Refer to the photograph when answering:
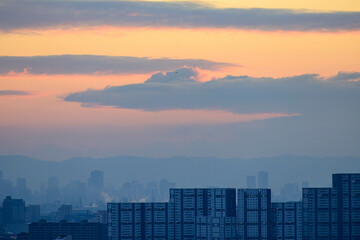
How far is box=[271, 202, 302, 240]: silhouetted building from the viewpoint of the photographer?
8950 cm

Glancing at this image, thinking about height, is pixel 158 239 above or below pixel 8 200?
below

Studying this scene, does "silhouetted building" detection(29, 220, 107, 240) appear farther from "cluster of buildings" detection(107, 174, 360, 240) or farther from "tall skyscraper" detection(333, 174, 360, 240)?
"tall skyscraper" detection(333, 174, 360, 240)

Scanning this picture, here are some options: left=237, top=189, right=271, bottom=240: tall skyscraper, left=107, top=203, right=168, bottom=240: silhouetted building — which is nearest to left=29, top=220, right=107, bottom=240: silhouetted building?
→ left=107, top=203, right=168, bottom=240: silhouetted building

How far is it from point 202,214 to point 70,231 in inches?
1324

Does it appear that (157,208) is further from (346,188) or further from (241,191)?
(346,188)

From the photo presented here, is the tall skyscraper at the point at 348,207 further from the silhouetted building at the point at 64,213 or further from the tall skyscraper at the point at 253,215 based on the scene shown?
the silhouetted building at the point at 64,213

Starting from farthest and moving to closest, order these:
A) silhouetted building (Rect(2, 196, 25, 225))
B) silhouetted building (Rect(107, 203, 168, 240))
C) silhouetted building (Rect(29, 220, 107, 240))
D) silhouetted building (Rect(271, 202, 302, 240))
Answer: silhouetted building (Rect(2, 196, 25, 225)), silhouetted building (Rect(29, 220, 107, 240)), silhouetted building (Rect(107, 203, 168, 240)), silhouetted building (Rect(271, 202, 302, 240))

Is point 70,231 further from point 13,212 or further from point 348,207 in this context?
point 13,212

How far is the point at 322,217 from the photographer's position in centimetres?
9188

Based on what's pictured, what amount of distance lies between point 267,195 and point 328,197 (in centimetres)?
662

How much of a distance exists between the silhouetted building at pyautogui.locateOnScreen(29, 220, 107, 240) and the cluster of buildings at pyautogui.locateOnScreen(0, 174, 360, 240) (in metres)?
27.8

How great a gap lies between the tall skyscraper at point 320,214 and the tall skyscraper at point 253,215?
14.3ft

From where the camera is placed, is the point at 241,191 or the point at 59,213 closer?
the point at 241,191

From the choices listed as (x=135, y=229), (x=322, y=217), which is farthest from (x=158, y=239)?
(x=322, y=217)
